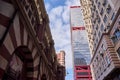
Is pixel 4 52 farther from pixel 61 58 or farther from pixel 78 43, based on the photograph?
pixel 78 43

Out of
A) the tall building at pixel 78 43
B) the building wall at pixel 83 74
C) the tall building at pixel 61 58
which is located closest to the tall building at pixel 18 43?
the tall building at pixel 61 58

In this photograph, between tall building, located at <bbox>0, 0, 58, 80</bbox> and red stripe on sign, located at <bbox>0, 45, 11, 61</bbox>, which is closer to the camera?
A: red stripe on sign, located at <bbox>0, 45, 11, 61</bbox>

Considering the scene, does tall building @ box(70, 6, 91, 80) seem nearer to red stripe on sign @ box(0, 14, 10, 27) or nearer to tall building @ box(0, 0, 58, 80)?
tall building @ box(0, 0, 58, 80)

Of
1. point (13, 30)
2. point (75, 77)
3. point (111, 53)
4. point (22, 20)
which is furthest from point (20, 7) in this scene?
point (75, 77)

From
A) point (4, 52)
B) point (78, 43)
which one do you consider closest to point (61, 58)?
point (4, 52)

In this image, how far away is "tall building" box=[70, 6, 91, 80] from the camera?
4272 inches

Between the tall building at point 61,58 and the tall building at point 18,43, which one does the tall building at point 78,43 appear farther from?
the tall building at point 18,43

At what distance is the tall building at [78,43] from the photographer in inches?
4272

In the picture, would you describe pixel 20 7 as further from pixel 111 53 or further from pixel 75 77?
pixel 75 77

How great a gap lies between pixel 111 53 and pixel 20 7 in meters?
24.2

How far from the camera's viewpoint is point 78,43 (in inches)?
4934

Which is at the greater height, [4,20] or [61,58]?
[61,58]

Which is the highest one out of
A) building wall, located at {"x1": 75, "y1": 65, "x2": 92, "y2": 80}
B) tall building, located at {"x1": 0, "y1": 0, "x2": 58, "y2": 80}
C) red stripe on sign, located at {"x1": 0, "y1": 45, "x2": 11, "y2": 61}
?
building wall, located at {"x1": 75, "y1": 65, "x2": 92, "y2": 80}

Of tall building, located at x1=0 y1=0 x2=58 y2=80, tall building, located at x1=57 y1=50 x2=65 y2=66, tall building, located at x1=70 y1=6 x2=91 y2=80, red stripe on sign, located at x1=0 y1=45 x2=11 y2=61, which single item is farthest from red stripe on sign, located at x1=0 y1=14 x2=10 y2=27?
tall building, located at x1=70 y1=6 x2=91 y2=80
